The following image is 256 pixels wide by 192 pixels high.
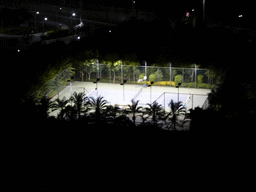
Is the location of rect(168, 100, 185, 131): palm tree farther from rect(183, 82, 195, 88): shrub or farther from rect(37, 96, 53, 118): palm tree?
rect(183, 82, 195, 88): shrub

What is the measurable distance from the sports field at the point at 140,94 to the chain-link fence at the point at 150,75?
0.46m

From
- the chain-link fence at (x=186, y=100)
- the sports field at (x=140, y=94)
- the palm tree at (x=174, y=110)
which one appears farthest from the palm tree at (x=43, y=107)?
the chain-link fence at (x=186, y=100)

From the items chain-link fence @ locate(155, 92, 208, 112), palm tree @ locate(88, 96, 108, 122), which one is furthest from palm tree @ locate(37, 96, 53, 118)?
chain-link fence @ locate(155, 92, 208, 112)

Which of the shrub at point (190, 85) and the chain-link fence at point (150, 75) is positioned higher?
the chain-link fence at point (150, 75)

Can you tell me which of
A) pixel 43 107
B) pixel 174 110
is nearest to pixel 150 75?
pixel 174 110

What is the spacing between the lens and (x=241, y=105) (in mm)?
24812

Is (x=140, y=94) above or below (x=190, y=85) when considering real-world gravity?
below

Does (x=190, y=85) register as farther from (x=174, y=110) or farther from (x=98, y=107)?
(x=98, y=107)

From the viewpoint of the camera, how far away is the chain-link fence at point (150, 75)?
109 feet

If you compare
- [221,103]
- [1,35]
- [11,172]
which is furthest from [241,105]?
[1,35]

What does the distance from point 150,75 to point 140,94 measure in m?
2.80

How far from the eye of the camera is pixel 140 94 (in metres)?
32.4

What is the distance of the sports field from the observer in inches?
1179

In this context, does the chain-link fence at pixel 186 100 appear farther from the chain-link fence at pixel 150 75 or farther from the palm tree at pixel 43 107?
the palm tree at pixel 43 107
